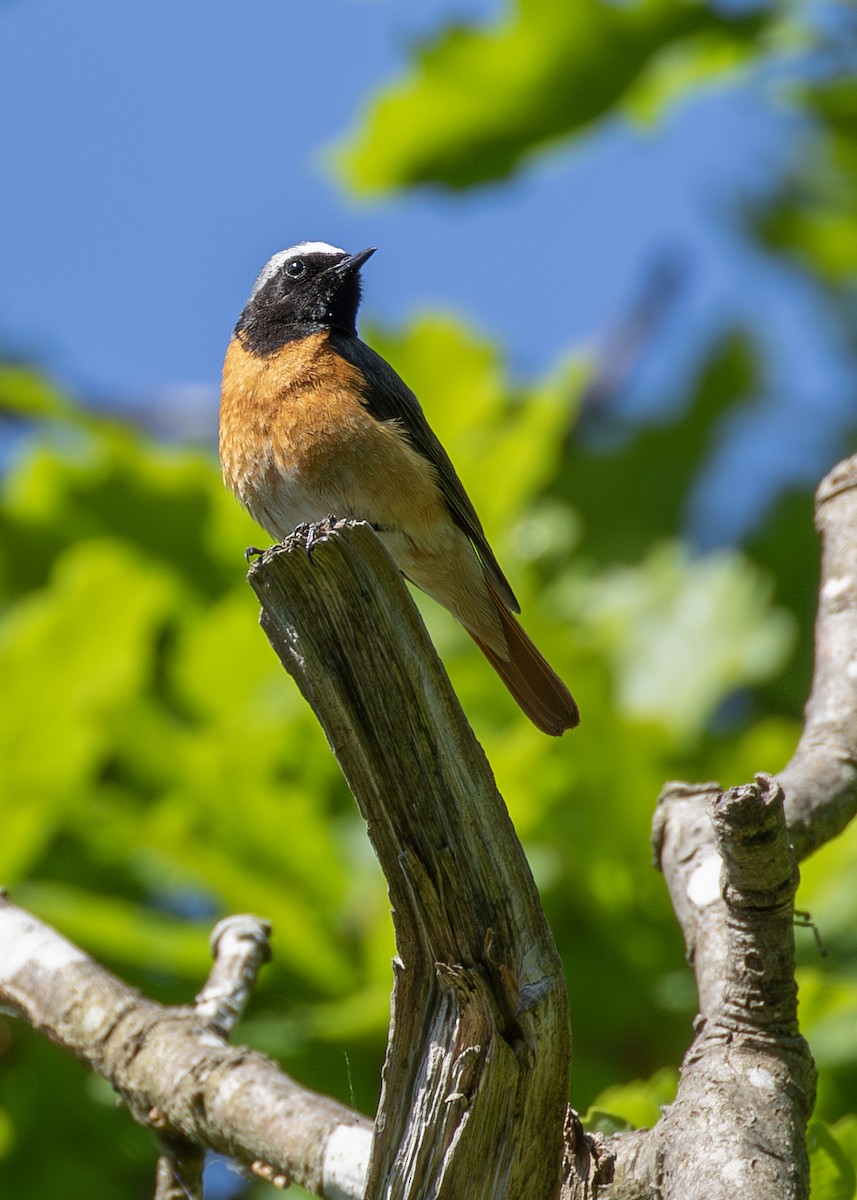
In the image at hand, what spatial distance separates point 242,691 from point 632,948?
1.93 meters

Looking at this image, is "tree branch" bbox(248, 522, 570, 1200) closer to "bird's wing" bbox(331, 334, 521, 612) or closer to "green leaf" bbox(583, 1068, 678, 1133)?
"green leaf" bbox(583, 1068, 678, 1133)

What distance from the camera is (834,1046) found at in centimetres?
448

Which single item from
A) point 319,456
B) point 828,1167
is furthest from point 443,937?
point 319,456

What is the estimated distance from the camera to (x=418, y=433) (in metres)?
5.32

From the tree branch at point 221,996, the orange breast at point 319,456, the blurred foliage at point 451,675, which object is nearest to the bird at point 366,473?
the orange breast at point 319,456

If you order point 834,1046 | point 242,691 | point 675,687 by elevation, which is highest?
point 675,687

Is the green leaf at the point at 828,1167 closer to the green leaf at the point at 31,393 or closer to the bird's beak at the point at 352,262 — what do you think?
the bird's beak at the point at 352,262

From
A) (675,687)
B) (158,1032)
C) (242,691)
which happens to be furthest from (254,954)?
(675,687)

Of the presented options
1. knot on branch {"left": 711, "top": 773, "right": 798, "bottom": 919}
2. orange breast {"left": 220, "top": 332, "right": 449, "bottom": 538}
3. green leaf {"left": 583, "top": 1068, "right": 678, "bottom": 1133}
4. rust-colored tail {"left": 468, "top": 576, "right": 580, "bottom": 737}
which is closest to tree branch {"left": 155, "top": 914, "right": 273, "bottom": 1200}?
green leaf {"left": 583, "top": 1068, "right": 678, "bottom": 1133}

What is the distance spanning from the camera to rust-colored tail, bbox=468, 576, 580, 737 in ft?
16.4

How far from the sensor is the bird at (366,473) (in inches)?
197

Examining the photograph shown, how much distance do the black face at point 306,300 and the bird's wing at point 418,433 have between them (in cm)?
36

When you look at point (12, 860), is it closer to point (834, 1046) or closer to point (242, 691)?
point (242, 691)

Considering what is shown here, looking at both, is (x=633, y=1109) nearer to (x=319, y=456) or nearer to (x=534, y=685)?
(x=534, y=685)
